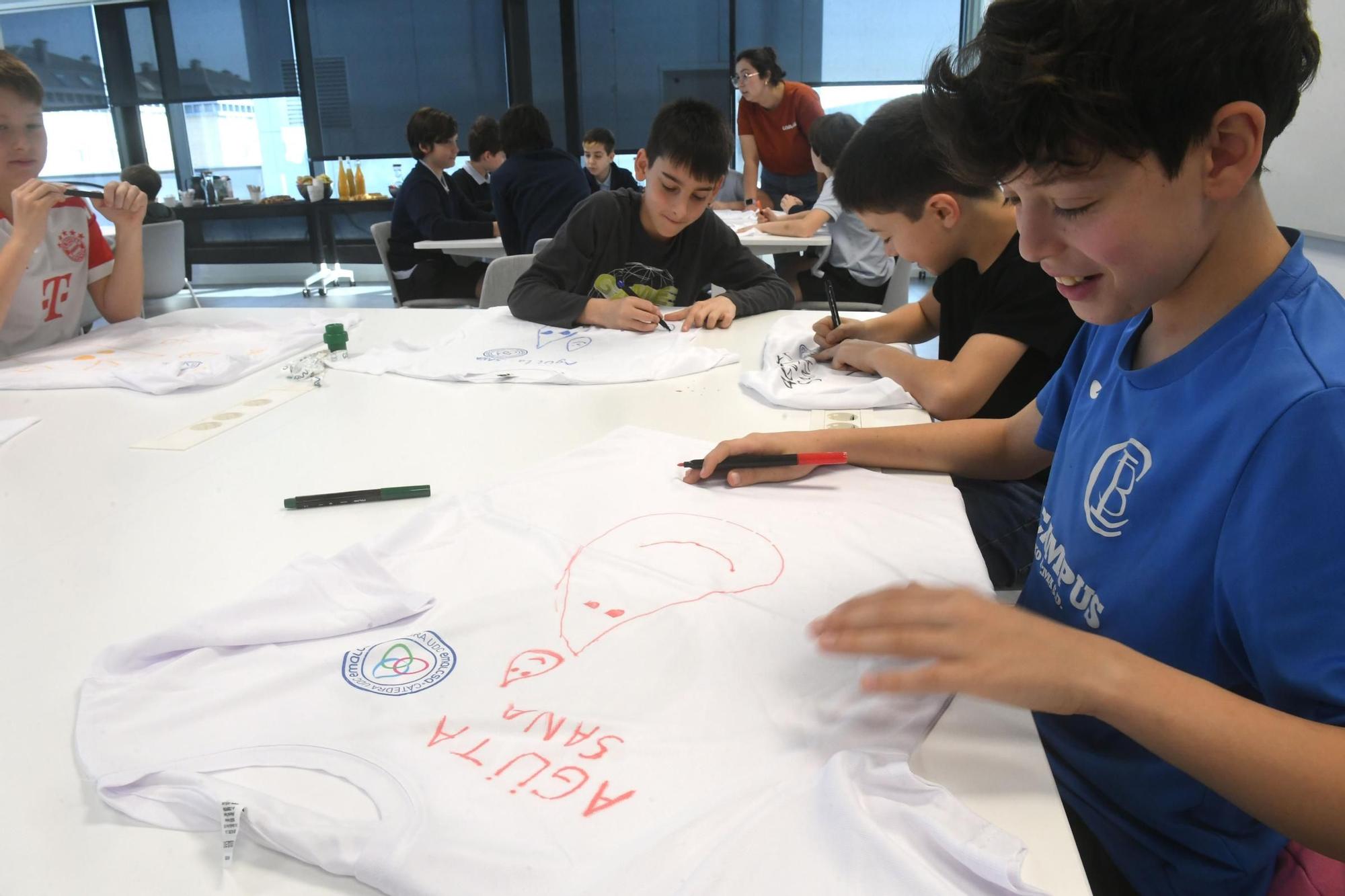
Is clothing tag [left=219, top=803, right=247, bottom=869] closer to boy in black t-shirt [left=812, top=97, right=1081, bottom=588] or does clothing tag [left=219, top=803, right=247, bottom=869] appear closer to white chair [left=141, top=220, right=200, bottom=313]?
boy in black t-shirt [left=812, top=97, right=1081, bottom=588]

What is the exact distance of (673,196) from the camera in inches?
75.2

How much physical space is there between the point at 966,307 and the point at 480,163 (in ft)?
12.8

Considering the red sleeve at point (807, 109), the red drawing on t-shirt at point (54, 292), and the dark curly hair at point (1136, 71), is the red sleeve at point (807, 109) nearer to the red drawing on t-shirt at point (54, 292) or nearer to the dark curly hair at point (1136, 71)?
the red drawing on t-shirt at point (54, 292)

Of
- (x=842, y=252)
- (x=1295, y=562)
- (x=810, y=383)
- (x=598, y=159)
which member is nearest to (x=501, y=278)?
(x=810, y=383)

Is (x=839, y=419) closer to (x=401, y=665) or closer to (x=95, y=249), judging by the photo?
(x=401, y=665)

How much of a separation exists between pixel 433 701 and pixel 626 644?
14 cm

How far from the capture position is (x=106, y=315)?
1.87 m

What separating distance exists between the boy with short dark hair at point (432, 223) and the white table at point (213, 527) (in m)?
1.86

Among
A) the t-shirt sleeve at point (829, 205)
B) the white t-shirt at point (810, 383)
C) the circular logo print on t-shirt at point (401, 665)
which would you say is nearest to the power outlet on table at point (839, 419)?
the white t-shirt at point (810, 383)

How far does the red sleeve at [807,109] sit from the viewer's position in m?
4.14

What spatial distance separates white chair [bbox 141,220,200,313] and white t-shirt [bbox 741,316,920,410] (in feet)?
12.4

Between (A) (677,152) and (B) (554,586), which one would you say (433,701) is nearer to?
(B) (554,586)

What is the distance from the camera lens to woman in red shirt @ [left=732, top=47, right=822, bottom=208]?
4.02 meters

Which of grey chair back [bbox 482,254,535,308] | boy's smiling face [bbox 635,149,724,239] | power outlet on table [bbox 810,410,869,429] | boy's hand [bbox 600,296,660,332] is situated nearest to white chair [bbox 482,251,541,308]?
grey chair back [bbox 482,254,535,308]
